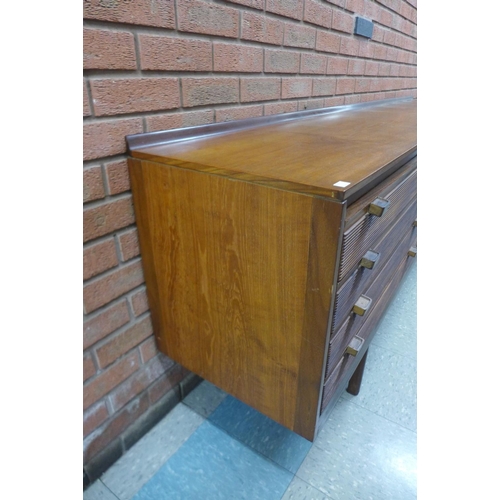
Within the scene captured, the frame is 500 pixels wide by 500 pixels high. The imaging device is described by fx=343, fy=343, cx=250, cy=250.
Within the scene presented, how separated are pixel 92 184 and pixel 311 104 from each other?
116 centimetres

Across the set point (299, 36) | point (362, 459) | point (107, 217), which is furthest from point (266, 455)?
point (299, 36)

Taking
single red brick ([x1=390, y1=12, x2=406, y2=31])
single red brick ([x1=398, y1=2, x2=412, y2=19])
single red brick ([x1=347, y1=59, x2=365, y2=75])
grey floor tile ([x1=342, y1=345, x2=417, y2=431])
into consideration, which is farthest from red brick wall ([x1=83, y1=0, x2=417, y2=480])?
single red brick ([x1=398, y1=2, x2=412, y2=19])

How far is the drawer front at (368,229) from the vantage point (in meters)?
0.64

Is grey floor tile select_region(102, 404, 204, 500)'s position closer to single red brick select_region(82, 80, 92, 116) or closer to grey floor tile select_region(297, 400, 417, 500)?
grey floor tile select_region(297, 400, 417, 500)

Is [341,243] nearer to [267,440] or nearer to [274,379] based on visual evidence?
[274,379]

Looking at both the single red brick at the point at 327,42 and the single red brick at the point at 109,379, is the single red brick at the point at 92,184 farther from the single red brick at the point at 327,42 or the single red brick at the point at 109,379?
the single red brick at the point at 327,42

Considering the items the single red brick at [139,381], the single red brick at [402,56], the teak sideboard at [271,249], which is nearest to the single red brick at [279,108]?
the teak sideboard at [271,249]

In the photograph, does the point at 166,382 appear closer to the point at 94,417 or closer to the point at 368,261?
the point at 94,417

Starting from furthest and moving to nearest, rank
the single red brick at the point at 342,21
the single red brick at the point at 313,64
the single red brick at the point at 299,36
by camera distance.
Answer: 1. the single red brick at the point at 342,21
2. the single red brick at the point at 313,64
3. the single red brick at the point at 299,36

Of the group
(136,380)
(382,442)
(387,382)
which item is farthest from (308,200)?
(387,382)

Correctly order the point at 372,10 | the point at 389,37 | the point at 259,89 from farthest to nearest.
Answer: the point at 389,37
the point at 372,10
the point at 259,89

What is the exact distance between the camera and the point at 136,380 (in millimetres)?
1068

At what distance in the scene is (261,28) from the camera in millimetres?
1157

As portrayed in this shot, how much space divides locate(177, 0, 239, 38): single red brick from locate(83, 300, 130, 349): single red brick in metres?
0.76
